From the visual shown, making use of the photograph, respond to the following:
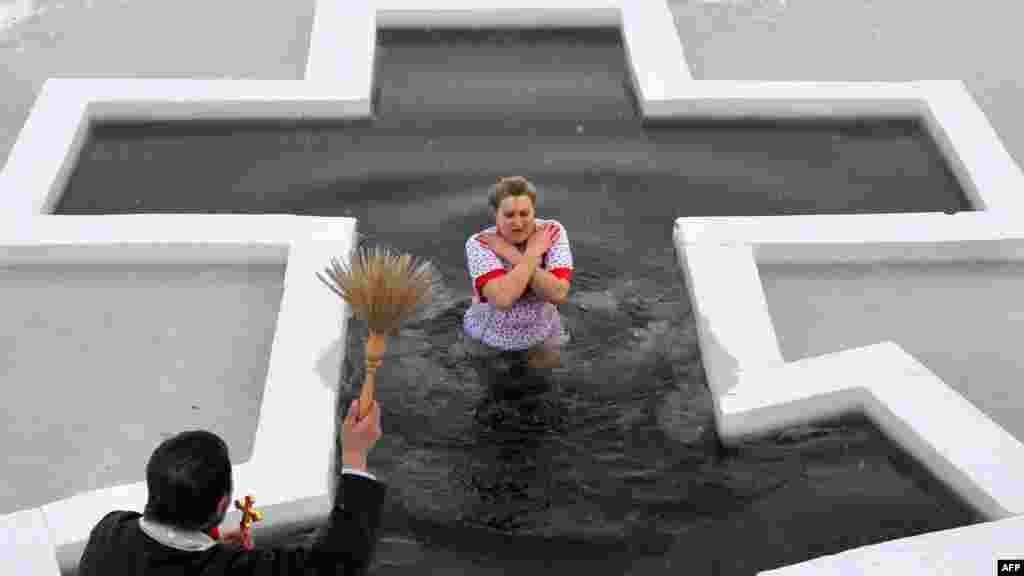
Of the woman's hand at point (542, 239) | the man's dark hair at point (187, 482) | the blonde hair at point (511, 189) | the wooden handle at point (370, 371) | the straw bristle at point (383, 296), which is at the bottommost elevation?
the man's dark hair at point (187, 482)

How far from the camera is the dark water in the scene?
5746 mm

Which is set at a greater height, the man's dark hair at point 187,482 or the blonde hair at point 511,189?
the blonde hair at point 511,189

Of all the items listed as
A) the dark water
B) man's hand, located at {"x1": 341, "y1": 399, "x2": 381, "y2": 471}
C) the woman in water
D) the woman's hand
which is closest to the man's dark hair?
man's hand, located at {"x1": 341, "y1": 399, "x2": 381, "y2": 471}

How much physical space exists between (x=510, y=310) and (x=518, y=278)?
1.04 ft

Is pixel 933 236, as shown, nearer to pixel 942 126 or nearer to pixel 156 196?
pixel 942 126

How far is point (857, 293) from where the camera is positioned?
7.23 metres

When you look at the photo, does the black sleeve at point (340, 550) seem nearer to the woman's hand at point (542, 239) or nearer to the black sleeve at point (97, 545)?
the black sleeve at point (97, 545)

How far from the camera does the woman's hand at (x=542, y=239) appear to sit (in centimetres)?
626

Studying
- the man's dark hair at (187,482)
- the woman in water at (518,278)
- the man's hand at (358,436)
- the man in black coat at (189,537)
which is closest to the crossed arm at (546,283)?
the woman in water at (518,278)

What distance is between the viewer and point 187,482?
3605 millimetres

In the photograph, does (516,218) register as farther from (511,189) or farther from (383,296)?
(383,296)

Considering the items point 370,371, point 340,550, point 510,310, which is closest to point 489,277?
point 510,310

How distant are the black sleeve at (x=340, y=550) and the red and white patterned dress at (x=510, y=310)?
7.75ft

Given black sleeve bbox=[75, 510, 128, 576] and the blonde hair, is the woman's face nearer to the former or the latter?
the blonde hair
